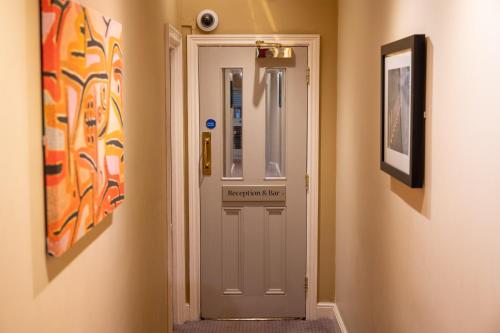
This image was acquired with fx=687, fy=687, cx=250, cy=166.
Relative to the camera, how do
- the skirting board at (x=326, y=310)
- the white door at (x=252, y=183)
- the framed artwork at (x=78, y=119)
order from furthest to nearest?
1. the skirting board at (x=326, y=310)
2. the white door at (x=252, y=183)
3. the framed artwork at (x=78, y=119)

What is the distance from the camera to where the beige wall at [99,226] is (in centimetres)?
149

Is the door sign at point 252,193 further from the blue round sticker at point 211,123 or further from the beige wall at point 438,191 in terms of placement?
the beige wall at point 438,191

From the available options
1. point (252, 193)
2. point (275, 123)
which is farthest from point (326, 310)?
point (275, 123)

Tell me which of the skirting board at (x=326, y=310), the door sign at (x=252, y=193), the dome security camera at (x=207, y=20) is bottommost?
the skirting board at (x=326, y=310)

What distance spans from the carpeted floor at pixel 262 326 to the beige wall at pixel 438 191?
29.7 inches

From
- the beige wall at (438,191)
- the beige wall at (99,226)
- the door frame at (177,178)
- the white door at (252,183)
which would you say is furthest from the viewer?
the white door at (252,183)

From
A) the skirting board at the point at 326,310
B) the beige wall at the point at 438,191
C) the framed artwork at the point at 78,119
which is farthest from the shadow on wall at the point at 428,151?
the skirting board at the point at 326,310

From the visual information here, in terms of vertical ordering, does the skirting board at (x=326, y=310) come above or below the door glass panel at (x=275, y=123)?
below

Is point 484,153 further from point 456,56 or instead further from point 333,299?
point 333,299

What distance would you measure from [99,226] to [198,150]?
2.32 metres

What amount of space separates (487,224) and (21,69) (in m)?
1.27

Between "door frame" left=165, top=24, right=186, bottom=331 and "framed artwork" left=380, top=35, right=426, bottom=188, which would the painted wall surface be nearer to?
"door frame" left=165, top=24, right=186, bottom=331

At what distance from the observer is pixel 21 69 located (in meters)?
1.55

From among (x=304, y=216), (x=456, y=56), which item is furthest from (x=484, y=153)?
(x=304, y=216)
